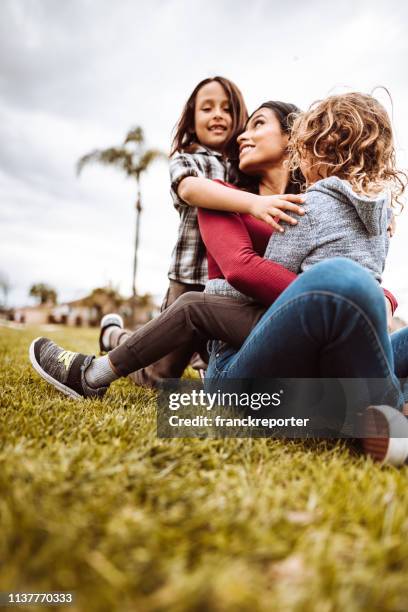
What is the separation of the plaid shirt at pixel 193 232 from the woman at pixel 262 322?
440 millimetres

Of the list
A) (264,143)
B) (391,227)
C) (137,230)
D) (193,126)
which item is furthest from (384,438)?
(137,230)

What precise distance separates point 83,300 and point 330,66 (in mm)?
40205

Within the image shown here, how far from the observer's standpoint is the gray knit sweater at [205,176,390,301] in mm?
1693

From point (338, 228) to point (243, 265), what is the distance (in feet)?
1.43

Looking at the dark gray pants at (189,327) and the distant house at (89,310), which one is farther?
the distant house at (89,310)

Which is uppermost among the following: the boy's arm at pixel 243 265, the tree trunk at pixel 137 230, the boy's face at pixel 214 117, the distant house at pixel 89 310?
the tree trunk at pixel 137 230

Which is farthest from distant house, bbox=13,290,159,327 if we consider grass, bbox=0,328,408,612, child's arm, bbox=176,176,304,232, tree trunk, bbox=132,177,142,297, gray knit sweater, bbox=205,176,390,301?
grass, bbox=0,328,408,612

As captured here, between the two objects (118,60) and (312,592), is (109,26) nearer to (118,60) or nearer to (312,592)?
(118,60)

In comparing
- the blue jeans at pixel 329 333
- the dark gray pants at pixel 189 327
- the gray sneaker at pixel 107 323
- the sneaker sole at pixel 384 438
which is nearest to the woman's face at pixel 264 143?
the dark gray pants at pixel 189 327

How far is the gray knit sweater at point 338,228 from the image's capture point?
1693mm

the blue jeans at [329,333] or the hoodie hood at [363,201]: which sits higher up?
the hoodie hood at [363,201]

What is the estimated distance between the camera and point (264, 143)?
8.21 feet

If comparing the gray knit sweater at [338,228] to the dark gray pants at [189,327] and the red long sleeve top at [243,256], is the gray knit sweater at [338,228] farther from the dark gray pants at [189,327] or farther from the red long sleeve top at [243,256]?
the dark gray pants at [189,327]

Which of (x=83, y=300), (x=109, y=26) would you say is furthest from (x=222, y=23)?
(x=83, y=300)
